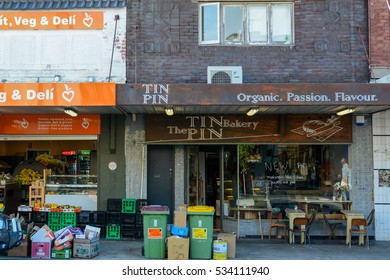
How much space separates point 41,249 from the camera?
10.3 m

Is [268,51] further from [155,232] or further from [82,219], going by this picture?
[82,219]

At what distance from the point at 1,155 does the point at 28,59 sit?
386 cm

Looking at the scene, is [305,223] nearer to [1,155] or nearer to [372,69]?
[372,69]

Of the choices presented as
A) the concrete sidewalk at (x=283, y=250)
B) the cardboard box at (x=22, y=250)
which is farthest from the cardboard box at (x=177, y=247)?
the cardboard box at (x=22, y=250)

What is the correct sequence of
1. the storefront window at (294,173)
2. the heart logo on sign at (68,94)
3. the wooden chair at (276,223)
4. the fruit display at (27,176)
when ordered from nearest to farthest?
the heart logo on sign at (68,94) < the wooden chair at (276,223) < the storefront window at (294,173) < the fruit display at (27,176)

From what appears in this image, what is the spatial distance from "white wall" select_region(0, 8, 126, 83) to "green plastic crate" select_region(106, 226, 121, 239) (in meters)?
3.87

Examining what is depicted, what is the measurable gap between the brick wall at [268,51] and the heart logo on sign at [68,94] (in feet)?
7.80

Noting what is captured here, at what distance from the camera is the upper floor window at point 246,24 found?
513 inches

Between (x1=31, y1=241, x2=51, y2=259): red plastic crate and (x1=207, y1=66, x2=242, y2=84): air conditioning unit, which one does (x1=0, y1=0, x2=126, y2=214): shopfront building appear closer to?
(x1=207, y1=66, x2=242, y2=84): air conditioning unit

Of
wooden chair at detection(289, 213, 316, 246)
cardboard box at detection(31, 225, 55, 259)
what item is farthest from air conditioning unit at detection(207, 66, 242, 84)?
cardboard box at detection(31, 225, 55, 259)

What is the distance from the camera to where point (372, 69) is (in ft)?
42.0

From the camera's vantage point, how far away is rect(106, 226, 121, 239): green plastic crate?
12.5 meters

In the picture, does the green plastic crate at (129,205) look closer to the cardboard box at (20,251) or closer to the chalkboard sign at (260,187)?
the cardboard box at (20,251)
